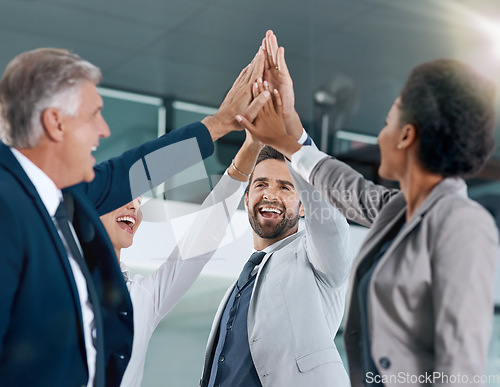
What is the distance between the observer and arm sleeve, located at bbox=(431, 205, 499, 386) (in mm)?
938

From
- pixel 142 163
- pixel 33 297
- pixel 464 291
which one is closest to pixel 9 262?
pixel 33 297

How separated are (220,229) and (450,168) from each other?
0.91m

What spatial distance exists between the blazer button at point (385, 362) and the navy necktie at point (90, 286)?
54 centimetres

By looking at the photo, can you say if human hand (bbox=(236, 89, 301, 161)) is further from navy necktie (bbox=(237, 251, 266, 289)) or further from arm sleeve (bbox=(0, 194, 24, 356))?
arm sleeve (bbox=(0, 194, 24, 356))

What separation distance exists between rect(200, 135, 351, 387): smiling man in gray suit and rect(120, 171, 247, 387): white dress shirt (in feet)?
0.46

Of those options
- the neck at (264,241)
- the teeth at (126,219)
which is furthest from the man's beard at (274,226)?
the teeth at (126,219)

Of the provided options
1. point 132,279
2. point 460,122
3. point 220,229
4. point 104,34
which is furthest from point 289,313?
point 104,34

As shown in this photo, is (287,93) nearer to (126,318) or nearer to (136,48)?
(126,318)

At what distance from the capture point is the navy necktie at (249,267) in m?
1.75

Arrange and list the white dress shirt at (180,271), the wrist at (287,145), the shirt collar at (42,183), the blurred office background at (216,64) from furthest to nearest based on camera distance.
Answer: the blurred office background at (216,64), the white dress shirt at (180,271), the wrist at (287,145), the shirt collar at (42,183)

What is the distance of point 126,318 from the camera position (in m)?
1.33

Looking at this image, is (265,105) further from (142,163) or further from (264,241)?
(264,241)

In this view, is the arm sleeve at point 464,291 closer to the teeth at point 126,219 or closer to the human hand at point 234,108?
the human hand at point 234,108

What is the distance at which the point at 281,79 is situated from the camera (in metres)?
1.55
